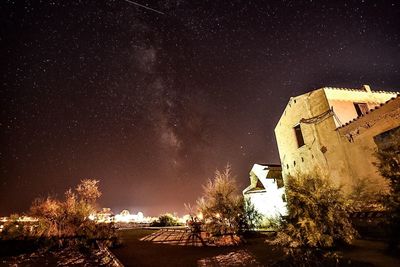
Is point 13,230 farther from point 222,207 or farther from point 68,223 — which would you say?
point 222,207

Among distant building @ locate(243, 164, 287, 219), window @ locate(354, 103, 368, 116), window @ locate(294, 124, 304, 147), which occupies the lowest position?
distant building @ locate(243, 164, 287, 219)

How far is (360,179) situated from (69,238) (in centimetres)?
1714

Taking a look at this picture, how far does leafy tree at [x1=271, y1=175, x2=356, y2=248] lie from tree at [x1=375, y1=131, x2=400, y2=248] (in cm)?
143

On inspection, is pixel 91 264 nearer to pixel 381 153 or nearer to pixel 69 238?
pixel 69 238

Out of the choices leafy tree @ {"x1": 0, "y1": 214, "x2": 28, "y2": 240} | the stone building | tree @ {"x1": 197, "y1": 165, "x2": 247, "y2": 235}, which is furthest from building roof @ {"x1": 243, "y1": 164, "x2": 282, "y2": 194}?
leafy tree @ {"x1": 0, "y1": 214, "x2": 28, "y2": 240}

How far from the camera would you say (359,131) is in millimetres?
13711

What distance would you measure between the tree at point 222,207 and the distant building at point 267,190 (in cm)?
632

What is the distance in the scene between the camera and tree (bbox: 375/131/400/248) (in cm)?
728

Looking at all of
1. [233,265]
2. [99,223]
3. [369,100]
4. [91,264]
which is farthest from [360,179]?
[99,223]

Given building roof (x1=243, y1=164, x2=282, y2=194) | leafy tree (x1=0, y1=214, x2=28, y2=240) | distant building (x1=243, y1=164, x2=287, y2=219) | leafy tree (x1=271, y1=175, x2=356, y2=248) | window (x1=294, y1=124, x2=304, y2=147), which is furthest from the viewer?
building roof (x1=243, y1=164, x2=282, y2=194)

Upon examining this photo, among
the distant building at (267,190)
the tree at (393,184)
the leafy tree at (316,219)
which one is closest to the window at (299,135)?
the distant building at (267,190)

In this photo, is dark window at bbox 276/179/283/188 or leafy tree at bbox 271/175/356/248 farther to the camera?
dark window at bbox 276/179/283/188

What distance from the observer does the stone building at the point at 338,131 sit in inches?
496

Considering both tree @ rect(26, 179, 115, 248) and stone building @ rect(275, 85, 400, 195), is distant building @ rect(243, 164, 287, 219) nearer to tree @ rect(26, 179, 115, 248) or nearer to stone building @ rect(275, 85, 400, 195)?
stone building @ rect(275, 85, 400, 195)
